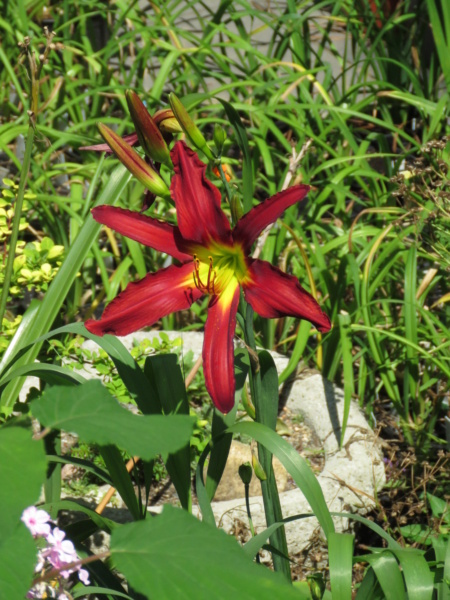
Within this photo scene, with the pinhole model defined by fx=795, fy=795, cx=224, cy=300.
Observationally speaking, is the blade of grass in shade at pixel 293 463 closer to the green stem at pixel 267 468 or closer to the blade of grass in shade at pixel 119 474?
the green stem at pixel 267 468

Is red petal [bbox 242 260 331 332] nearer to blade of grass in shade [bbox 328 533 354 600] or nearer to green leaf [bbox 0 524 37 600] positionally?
blade of grass in shade [bbox 328 533 354 600]

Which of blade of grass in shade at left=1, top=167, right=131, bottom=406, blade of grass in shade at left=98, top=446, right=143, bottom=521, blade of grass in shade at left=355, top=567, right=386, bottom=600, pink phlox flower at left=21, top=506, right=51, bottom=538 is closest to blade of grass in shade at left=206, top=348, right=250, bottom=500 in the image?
blade of grass in shade at left=98, top=446, right=143, bottom=521

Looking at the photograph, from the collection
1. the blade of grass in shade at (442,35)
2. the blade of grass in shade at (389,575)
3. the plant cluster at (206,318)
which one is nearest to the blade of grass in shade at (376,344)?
the plant cluster at (206,318)

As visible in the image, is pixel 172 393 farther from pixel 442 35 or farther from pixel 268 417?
pixel 442 35

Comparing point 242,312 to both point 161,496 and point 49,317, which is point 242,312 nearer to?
point 49,317

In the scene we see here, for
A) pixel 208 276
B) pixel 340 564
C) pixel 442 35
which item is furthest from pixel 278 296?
pixel 442 35

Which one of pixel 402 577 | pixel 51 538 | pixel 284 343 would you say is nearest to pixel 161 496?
pixel 284 343

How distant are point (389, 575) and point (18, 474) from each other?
27.4 inches

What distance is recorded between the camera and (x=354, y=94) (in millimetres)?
2783

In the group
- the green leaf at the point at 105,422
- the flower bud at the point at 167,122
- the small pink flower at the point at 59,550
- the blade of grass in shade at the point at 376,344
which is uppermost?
the flower bud at the point at 167,122

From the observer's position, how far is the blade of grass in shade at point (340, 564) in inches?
43.0

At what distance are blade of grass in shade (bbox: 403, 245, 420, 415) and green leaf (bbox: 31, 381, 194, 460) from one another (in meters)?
1.47

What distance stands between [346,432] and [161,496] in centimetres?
46

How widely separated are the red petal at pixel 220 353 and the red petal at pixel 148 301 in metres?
0.05
